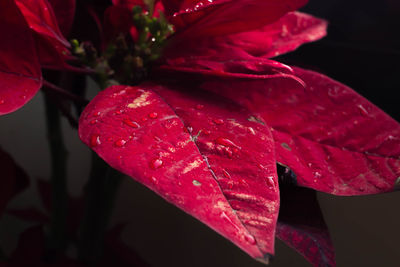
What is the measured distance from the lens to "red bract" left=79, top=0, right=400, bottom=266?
14 cm

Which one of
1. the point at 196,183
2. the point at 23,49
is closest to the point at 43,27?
the point at 23,49

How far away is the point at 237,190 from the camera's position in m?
0.15

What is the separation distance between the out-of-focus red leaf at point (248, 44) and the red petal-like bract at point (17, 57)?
0.08 m

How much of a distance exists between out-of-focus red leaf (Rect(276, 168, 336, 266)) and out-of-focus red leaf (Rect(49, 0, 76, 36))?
0.16 meters

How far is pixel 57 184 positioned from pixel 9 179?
44 millimetres

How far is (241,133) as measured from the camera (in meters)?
0.18

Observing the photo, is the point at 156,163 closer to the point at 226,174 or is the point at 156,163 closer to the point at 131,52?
the point at 226,174

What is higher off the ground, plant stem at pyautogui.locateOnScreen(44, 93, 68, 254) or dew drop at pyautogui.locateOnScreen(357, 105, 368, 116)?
dew drop at pyautogui.locateOnScreen(357, 105, 368, 116)

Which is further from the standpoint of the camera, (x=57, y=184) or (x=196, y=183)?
(x=57, y=184)

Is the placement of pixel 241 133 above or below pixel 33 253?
above

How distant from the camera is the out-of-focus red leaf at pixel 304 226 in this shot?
0.18 metres

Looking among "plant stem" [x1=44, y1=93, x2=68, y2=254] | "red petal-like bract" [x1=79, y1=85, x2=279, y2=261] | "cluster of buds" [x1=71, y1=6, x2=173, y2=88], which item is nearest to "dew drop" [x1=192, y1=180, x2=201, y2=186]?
"red petal-like bract" [x1=79, y1=85, x2=279, y2=261]

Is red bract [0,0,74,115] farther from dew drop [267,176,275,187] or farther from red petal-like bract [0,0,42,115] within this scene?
dew drop [267,176,275,187]

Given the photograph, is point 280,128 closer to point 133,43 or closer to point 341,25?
point 133,43
